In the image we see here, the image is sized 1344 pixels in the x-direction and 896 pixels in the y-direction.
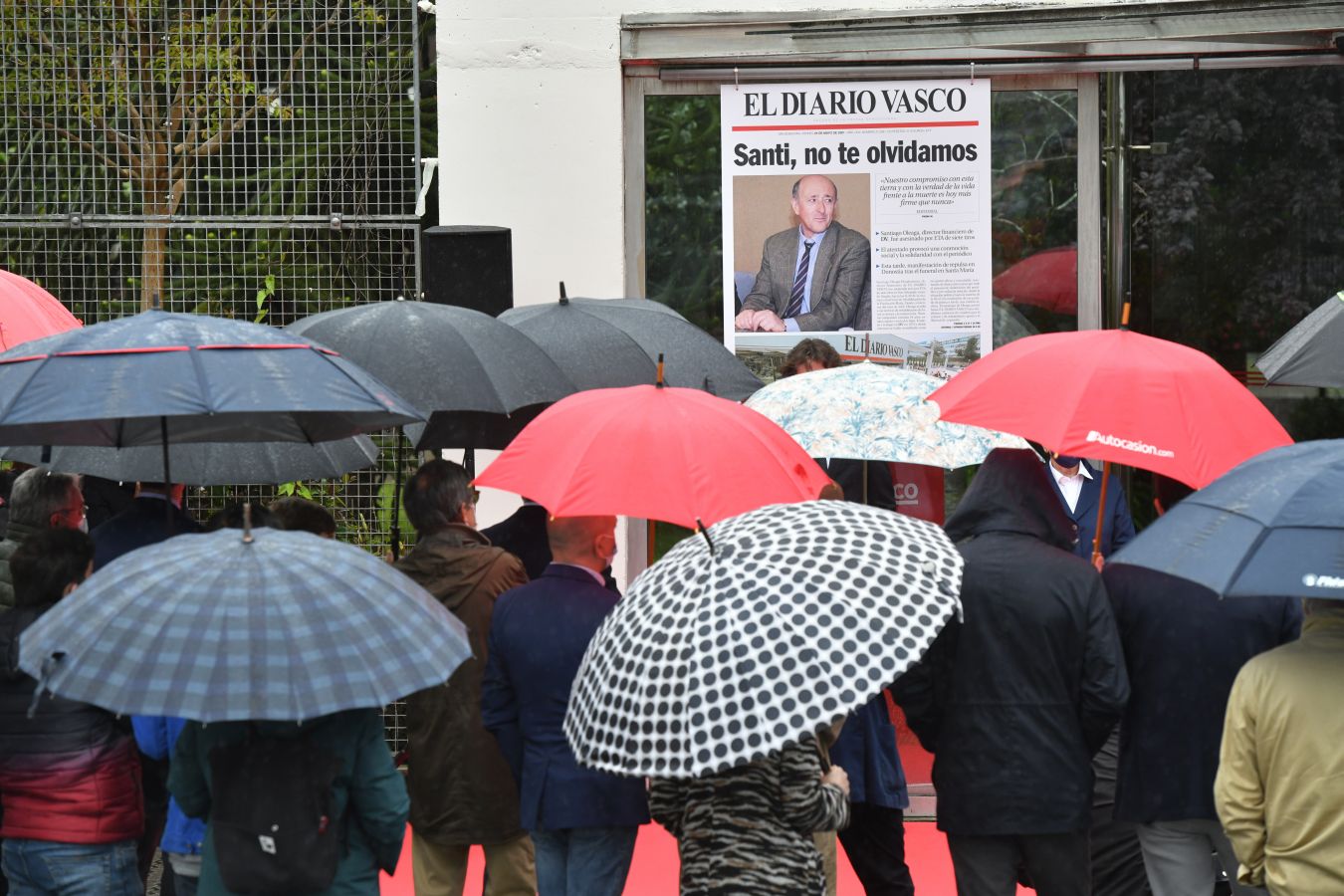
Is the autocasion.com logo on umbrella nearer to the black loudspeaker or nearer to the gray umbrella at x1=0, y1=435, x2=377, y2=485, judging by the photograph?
the gray umbrella at x1=0, y1=435, x2=377, y2=485

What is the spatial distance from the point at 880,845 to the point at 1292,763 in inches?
78.2

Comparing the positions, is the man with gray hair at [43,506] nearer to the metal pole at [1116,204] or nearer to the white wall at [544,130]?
the white wall at [544,130]

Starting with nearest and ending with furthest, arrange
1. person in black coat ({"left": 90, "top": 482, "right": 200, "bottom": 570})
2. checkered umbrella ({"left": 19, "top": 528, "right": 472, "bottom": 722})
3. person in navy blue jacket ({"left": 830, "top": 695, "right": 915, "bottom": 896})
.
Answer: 1. checkered umbrella ({"left": 19, "top": 528, "right": 472, "bottom": 722})
2. person in navy blue jacket ({"left": 830, "top": 695, "right": 915, "bottom": 896})
3. person in black coat ({"left": 90, "top": 482, "right": 200, "bottom": 570})

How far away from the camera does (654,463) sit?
470 cm

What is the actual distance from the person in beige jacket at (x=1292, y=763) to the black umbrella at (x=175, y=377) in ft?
7.84

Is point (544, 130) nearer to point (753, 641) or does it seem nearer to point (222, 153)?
point (222, 153)

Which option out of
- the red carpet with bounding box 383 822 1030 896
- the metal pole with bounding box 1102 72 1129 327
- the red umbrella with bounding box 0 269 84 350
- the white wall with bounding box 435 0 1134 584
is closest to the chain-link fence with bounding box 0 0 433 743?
the white wall with bounding box 435 0 1134 584

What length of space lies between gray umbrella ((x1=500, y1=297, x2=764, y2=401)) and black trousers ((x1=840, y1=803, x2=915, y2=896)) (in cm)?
161

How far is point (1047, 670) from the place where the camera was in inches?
189

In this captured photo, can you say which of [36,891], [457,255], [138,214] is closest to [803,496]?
[36,891]

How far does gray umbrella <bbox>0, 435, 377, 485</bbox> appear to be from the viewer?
620cm

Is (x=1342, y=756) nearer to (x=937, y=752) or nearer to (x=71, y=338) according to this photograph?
(x=937, y=752)

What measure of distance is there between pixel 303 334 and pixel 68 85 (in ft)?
13.6

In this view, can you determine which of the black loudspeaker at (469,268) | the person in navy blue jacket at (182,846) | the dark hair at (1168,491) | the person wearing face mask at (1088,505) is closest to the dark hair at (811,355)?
the person wearing face mask at (1088,505)
